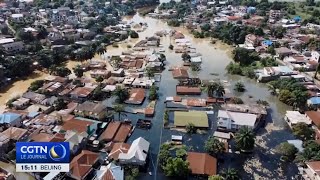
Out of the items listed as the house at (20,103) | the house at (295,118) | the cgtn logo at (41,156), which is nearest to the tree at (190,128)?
the house at (295,118)

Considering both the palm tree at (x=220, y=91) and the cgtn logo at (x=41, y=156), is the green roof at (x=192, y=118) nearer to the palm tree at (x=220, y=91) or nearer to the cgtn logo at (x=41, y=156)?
the palm tree at (x=220, y=91)

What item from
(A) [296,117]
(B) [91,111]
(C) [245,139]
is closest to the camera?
(C) [245,139]

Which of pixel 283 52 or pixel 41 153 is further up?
pixel 41 153

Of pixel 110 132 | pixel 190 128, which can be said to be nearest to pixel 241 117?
pixel 190 128

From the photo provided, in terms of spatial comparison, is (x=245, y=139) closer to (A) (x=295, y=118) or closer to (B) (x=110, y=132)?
(A) (x=295, y=118)

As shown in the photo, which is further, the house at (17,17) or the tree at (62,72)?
the house at (17,17)

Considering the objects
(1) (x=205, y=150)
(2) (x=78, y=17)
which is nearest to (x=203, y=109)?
(1) (x=205, y=150)

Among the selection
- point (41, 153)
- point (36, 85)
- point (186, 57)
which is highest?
point (41, 153)
